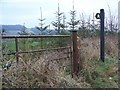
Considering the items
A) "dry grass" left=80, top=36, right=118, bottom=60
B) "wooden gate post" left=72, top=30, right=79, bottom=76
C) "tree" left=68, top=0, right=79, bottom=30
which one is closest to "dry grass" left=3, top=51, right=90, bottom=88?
"wooden gate post" left=72, top=30, right=79, bottom=76

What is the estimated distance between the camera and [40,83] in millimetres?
5203

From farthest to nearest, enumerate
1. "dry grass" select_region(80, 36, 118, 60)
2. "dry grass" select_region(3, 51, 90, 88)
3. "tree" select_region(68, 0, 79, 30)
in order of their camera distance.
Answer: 1. "tree" select_region(68, 0, 79, 30)
2. "dry grass" select_region(80, 36, 118, 60)
3. "dry grass" select_region(3, 51, 90, 88)

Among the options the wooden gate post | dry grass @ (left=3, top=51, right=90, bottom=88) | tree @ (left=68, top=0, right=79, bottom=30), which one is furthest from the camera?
tree @ (left=68, top=0, right=79, bottom=30)

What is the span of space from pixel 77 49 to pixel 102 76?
794 mm

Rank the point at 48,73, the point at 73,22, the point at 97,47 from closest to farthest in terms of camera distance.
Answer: the point at 48,73 < the point at 97,47 < the point at 73,22

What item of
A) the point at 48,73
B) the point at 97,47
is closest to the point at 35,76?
the point at 48,73

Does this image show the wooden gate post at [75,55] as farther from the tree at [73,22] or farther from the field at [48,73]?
the tree at [73,22]

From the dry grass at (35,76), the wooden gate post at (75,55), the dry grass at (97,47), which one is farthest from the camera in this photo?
the dry grass at (97,47)

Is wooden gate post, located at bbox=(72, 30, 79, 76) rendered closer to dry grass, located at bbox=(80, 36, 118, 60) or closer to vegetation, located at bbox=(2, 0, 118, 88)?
vegetation, located at bbox=(2, 0, 118, 88)

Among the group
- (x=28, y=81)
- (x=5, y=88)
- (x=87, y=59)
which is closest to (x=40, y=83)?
(x=28, y=81)

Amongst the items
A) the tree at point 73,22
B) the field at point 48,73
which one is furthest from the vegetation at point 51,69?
the tree at point 73,22

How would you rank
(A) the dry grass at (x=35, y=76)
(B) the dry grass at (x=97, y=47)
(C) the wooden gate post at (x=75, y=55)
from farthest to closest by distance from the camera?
(B) the dry grass at (x=97, y=47) → (C) the wooden gate post at (x=75, y=55) → (A) the dry grass at (x=35, y=76)

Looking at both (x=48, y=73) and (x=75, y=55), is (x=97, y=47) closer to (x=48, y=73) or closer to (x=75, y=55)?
(x=75, y=55)

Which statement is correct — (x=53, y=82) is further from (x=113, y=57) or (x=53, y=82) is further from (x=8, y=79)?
(x=113, y=57)
